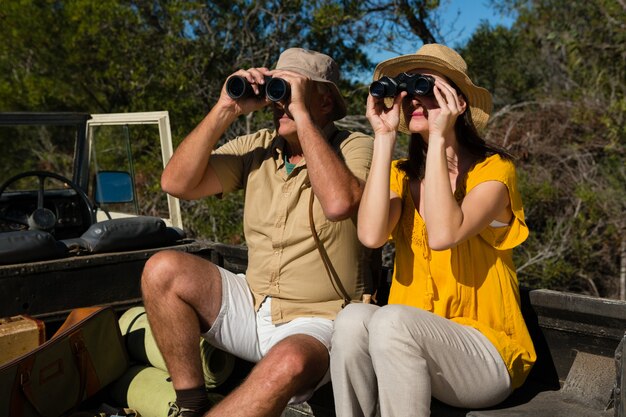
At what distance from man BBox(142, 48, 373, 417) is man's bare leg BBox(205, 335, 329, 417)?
3.5 inches

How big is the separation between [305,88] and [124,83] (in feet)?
19.7

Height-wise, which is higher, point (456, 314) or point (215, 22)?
point (215, 22)

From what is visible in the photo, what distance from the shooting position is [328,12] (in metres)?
7.35

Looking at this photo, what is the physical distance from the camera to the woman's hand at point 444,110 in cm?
229

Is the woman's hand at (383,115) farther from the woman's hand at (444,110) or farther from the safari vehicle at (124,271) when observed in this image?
the safari vehicle at (124,271)

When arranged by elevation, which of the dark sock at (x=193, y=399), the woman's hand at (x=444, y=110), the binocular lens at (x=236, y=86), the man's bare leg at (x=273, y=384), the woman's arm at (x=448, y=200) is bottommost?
the dark sock at (x=193, y=399)

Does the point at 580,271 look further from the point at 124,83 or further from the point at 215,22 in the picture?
the point at 124,83

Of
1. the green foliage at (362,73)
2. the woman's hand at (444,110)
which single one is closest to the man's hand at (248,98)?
the woman's hand at (444,110)

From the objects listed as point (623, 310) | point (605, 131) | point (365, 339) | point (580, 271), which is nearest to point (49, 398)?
point (365, 339)

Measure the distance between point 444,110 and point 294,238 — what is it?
0.74 metres

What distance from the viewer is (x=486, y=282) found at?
7.59ft

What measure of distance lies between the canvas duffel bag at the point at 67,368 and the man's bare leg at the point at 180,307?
0.44 m

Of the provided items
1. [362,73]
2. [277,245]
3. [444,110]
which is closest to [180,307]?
[277,245]

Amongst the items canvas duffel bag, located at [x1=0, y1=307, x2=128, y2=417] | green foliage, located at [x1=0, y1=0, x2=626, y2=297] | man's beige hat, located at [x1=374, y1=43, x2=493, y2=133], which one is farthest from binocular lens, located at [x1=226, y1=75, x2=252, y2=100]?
green foliage, located at [x1=0, y1=0, x2=626, y2=297]
